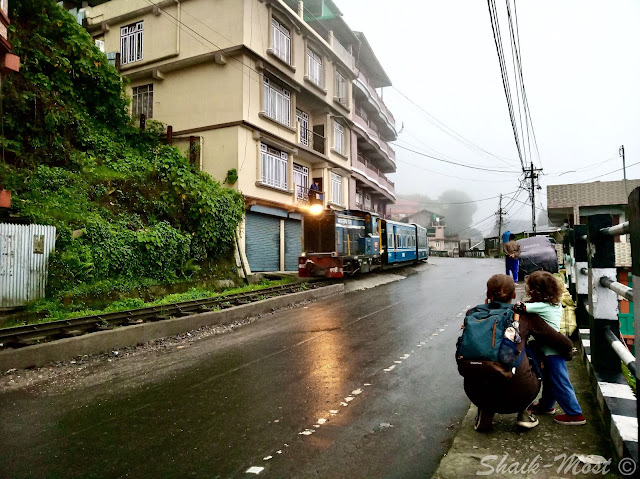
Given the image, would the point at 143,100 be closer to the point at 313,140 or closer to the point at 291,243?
the point at 313,140

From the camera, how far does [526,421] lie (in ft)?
10.9

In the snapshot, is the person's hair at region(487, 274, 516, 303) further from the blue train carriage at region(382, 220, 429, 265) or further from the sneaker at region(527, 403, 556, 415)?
the blue train carriage at region(382, 220, 429, 265)

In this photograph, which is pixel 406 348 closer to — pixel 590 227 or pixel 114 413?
pixel 590 227

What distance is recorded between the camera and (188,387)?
532cm

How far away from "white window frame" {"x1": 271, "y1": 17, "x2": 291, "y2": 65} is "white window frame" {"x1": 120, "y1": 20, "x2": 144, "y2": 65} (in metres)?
6.70

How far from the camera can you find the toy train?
17359 mm

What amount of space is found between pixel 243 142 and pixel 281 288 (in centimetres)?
742

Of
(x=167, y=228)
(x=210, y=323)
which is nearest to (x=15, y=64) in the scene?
(x=167, y=228)

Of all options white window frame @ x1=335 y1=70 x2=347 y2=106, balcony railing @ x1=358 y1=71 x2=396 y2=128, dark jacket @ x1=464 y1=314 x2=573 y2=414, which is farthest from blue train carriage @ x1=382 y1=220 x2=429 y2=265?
dark jacket @ x1=464 y1=314 x2=573 y2=414

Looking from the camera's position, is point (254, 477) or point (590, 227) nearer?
point (254, 477)

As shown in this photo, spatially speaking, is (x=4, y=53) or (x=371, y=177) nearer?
(x=4, y=53)

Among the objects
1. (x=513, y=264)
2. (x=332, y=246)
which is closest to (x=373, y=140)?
(x=332, y=246)

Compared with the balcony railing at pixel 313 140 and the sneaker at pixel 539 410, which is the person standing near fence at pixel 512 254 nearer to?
A: the sneaker at pixel 539 410

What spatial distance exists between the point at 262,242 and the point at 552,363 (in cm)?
1734
